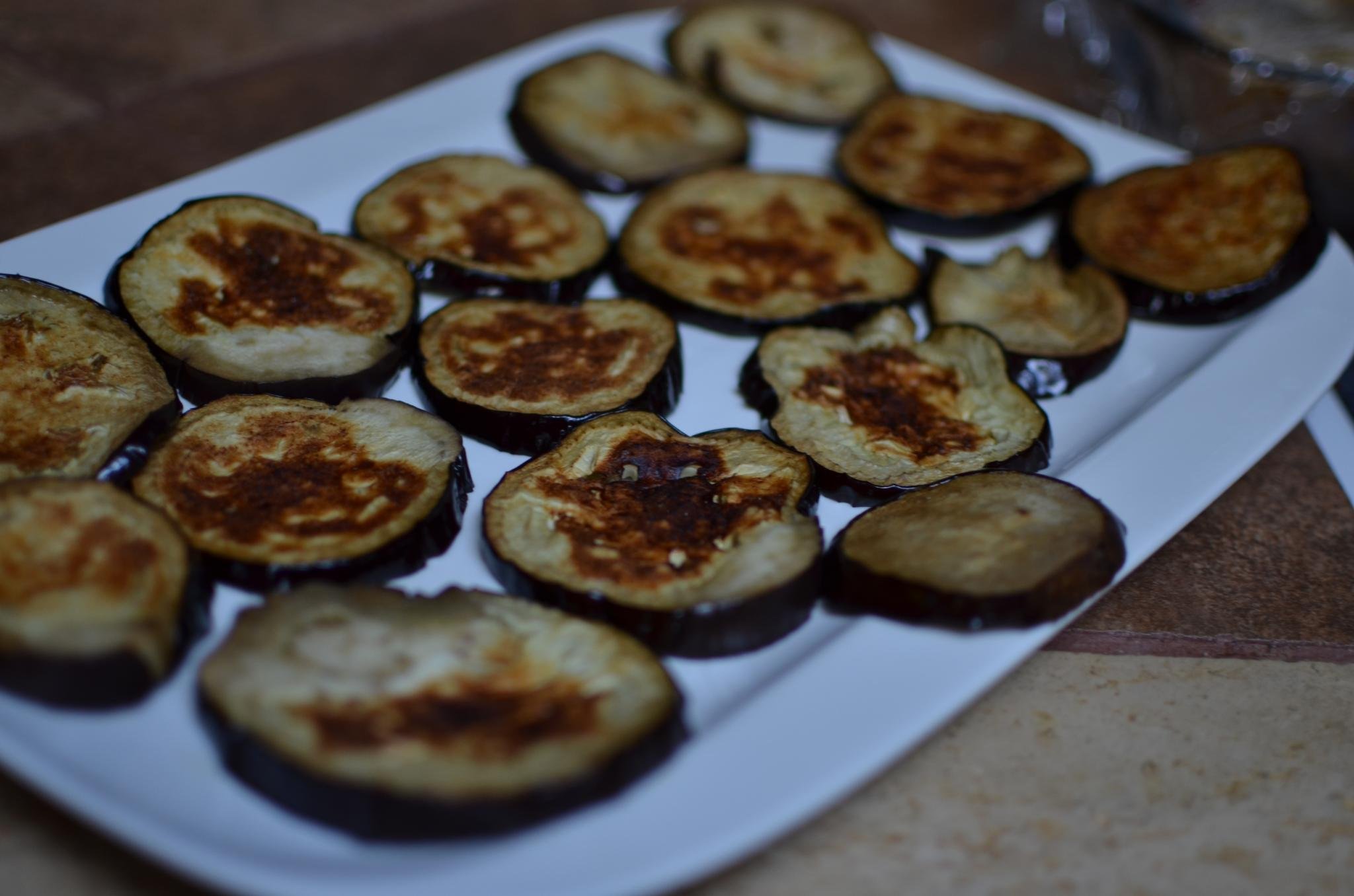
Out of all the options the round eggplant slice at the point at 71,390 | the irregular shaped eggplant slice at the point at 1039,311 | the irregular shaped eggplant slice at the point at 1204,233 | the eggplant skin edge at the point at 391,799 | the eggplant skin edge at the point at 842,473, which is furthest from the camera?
the irregular shaped eggplant slice at the point at 1204,233

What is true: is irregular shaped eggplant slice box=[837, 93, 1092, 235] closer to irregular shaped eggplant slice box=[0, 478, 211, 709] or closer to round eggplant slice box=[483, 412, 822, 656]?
round eggplant slice box=[483, 412, 822, 656]

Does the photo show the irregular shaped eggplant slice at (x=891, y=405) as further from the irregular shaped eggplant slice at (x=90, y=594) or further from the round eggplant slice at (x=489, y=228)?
the irregular shaped eggplant slice at (x=90, y=594)

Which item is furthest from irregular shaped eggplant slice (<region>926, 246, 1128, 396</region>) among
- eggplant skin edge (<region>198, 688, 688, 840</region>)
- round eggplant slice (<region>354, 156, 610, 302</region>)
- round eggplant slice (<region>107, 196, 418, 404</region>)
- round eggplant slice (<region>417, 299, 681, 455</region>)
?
eggplant skin edge (<region>198, 688, 688, 840</region>)

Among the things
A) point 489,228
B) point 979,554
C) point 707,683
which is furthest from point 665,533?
point 489,228

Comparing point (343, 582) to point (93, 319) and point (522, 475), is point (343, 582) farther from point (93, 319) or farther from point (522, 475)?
point (93, 319)

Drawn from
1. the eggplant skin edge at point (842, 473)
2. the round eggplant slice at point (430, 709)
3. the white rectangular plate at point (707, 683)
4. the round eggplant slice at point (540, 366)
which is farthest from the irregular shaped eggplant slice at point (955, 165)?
the round eggplant slice at point (430, 709)

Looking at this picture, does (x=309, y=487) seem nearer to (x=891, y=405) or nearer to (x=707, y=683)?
(x=707, y=683)
